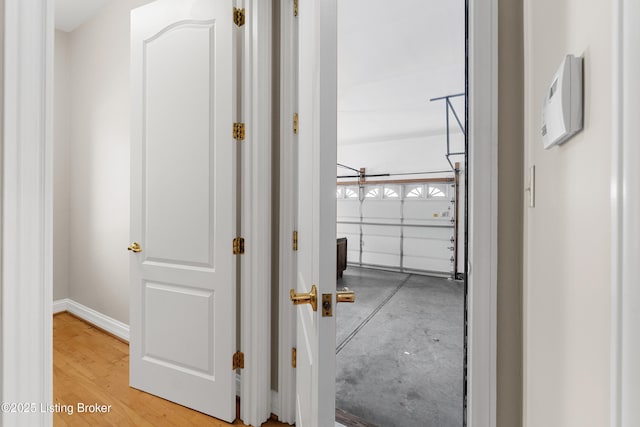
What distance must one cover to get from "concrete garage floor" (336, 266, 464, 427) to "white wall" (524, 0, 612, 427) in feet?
4.89

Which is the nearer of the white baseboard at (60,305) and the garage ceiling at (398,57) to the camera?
the garage ceiling at (398,57)

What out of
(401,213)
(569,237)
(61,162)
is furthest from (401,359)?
(401,213)

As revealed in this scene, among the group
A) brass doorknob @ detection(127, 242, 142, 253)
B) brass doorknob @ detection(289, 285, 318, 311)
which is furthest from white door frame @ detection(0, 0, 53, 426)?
brass doorknob @ detection(127, 242, 142, 253)

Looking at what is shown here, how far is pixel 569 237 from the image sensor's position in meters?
0.53

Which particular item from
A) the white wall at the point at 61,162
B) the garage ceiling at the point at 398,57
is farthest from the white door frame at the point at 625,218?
the white wall at the point at 61,162

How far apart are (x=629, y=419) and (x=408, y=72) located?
156 inches

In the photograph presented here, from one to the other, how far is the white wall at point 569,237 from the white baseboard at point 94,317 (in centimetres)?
291

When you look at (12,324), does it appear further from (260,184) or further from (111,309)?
(111,309)

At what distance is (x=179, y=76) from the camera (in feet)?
5.88

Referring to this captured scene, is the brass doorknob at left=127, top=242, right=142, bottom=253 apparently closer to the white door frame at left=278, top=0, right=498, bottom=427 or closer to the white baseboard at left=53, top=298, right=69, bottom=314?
the white door frame at left=278, top=0, right=498, bottom=427

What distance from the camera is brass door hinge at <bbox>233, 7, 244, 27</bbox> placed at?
1.64 metres

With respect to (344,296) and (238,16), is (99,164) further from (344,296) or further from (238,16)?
(344,296)

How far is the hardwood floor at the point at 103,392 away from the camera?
5.41 ft

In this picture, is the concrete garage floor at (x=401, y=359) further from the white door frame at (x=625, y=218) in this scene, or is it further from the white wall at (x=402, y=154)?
the white wall at (x=402, y=154)
